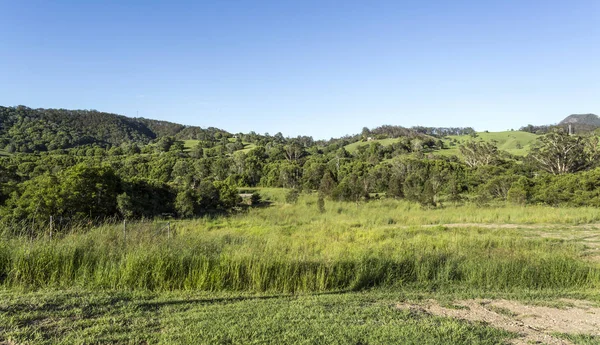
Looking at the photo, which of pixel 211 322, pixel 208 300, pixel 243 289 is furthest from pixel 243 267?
pixel 211 322

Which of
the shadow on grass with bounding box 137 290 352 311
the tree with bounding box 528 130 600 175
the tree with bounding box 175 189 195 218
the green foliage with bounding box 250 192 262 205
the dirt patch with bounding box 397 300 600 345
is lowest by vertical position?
the green foliage with bounding box 250 192 262 205

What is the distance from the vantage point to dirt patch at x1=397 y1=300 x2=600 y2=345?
13.5 ft

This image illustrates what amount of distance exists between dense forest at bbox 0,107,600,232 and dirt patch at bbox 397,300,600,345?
7.60 m

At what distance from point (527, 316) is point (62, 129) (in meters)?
92.2

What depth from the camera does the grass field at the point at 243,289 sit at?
12.2ft

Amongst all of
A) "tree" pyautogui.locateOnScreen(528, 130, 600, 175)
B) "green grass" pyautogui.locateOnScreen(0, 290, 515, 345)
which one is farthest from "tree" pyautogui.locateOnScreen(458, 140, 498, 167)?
"green grass" pyautogui.locateOnScreen(0, 290, 515, 345)

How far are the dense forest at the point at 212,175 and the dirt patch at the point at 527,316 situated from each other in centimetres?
760

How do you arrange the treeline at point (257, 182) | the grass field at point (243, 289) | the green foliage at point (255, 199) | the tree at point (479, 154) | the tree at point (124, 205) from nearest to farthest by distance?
the grass field at point (243, 289), the treeline at point (257, 182), the tree at point (124, 205), the green foliage at point (255, 199), the tree at point (479, 154)

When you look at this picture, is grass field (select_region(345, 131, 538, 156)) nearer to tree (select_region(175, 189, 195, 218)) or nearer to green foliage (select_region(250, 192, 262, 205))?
green foliage (select_region(250, 192, 262, 205))

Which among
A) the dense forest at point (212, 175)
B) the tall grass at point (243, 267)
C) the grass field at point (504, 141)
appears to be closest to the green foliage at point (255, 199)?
the dense forest at point (212, 175)

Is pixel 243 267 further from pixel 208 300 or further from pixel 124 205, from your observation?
pixel 124 205

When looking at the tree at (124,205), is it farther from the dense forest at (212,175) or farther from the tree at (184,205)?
the tree at (184,205)

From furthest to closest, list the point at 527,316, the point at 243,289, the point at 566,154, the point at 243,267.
A: the point at 566,154, the point at 243,267, the point at 243,289, the point at 527,316

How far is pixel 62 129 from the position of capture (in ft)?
260
